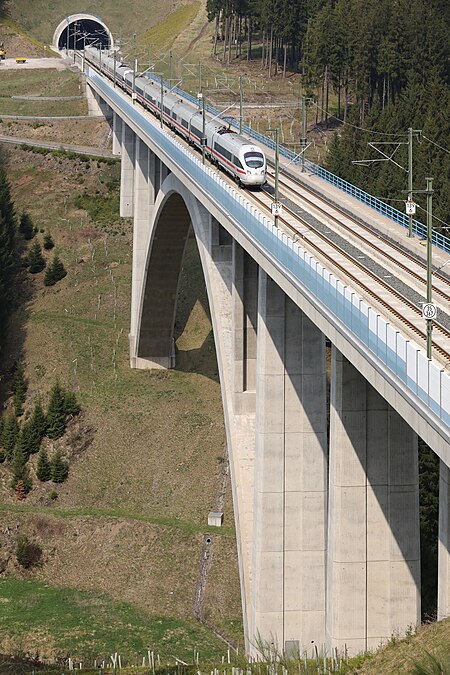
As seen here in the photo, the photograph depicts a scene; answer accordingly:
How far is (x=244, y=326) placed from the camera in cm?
5362

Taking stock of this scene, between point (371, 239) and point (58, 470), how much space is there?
3625cm

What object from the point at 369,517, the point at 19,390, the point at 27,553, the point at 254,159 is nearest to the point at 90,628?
the point at 27,553

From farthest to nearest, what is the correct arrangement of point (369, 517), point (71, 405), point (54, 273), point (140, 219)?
point (54, 273) < point (140, 219) < point (71, 405) < point (369, 517)

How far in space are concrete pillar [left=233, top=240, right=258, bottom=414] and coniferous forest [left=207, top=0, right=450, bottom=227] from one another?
14.0 m

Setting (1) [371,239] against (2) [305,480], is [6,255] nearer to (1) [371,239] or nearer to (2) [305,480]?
(1) [371,239]

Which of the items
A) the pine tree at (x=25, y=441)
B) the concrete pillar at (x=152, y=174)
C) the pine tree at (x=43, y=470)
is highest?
the concrete pillar at (x=152, y=174)

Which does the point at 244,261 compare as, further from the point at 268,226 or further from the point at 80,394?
the point at 80,394

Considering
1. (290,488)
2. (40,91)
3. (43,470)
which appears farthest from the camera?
(40,91)

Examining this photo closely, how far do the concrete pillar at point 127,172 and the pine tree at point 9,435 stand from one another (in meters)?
26.0

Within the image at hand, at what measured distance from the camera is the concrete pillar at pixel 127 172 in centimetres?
9750

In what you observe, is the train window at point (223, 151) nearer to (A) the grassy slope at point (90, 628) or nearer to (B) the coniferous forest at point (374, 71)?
(B) the coniferous forest at point (374, 71)

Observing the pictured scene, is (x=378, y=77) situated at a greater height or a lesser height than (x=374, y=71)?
lesser

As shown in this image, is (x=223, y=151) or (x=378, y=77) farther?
(x=378, y=77)

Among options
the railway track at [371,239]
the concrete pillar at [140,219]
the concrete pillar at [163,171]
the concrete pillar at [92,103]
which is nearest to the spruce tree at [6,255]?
the concrete pillar at [140,219]
